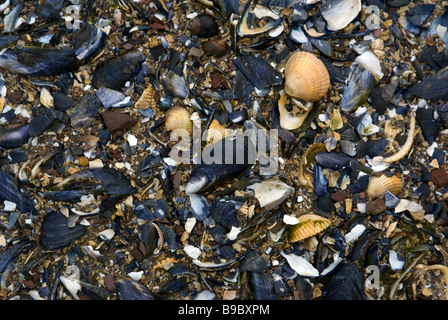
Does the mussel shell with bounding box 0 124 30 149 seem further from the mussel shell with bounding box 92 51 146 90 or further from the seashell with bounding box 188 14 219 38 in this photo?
the seashell with bounding box 188 14 219 38

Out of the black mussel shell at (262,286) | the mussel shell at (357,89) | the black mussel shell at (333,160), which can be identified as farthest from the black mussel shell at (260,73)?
the black mussel shell at (262,286)

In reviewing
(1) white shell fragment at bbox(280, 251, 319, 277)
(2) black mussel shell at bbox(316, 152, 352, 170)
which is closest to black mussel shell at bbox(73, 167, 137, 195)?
(1) white shell fragment at bbox(280, 251, 319, 277)

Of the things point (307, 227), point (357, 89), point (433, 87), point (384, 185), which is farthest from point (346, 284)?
point (433, 87)

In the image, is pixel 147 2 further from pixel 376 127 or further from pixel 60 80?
pixel 376 127

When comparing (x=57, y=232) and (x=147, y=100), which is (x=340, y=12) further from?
(x=57, y=232)

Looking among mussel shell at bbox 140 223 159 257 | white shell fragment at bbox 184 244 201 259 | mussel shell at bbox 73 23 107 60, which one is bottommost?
white shell fragment at bbox 184 244 201 259

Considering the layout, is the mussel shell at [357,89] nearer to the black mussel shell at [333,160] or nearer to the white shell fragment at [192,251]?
the black mussel shell at [333,160]
